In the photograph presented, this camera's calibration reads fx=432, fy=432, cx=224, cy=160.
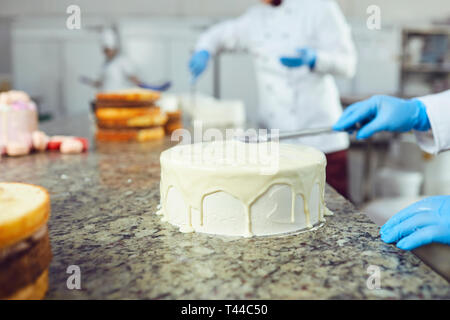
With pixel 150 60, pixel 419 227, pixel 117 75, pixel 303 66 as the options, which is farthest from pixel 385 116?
pixel 150 60

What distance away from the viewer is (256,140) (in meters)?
1.16

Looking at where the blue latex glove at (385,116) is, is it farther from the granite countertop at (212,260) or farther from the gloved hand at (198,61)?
the gloved hand at (198,61)

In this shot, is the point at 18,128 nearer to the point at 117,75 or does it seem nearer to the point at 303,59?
Result: the point at 303,59

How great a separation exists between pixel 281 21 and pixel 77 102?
4412 mm

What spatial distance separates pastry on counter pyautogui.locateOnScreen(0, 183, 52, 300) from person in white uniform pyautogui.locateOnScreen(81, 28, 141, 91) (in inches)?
184

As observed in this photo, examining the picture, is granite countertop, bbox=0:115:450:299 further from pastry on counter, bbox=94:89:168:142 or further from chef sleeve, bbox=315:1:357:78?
chef sleeve, bbox=315:1:357:78

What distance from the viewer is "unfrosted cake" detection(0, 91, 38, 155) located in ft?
5.47

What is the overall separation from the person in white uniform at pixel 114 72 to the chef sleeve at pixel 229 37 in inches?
101

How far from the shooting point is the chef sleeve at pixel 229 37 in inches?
101

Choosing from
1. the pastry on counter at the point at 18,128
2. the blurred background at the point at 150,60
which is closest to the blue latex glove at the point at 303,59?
A: the pastry on counter at the point at 18,128

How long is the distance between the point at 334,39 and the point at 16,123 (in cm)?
160

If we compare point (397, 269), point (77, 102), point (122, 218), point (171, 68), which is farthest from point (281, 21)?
point (77, 102)

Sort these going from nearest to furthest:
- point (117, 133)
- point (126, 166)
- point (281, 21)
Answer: point (126, 166) < point (117, 133) < point (281, 21)
